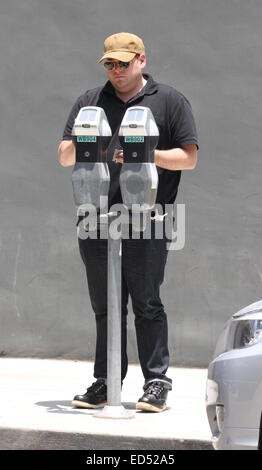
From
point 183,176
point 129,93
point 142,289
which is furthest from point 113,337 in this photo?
point 183,176

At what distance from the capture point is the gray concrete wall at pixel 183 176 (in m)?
7.82

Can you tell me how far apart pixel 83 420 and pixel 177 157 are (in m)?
1.46

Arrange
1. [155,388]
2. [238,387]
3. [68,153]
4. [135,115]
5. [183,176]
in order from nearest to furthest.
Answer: [238,387]
[135,115]
[155,388]
[68,153]
[183,176]

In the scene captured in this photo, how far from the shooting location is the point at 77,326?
8070mm

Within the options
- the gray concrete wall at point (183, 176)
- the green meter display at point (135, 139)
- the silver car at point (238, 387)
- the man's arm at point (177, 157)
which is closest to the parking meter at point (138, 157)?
the green meter display at point (135, 139)

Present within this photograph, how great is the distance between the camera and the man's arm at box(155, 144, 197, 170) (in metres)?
5.88

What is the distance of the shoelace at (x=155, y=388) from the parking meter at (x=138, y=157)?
1037 millimetres

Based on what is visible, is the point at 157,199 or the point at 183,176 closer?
the point at 157,199

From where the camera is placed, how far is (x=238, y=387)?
4238 millimetres

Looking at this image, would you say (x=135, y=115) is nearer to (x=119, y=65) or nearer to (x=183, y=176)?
(x=119, y=65)

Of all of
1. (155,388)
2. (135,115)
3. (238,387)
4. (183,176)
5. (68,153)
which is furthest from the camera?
(183,176)

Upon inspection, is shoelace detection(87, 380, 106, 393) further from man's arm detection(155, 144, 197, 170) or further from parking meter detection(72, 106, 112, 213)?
man's arm detection(155, 144, 197, 170)

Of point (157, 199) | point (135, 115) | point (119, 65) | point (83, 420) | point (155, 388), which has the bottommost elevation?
point (83, 420)
